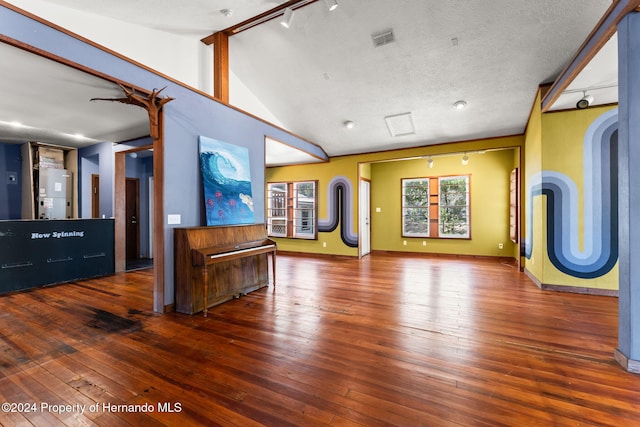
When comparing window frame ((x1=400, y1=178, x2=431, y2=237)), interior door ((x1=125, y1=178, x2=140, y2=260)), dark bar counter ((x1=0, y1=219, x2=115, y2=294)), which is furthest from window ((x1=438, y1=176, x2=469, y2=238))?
interior door ((x1=125, y1=178, x2=140, y2=260))

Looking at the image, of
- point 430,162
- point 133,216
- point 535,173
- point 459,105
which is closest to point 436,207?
point 430,162

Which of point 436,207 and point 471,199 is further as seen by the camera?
point 436,207

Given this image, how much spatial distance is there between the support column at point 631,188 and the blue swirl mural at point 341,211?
5.13 m

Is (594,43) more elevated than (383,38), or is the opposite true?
(383,38)

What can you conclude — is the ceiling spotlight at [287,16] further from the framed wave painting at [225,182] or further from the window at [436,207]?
the window at [436,207]

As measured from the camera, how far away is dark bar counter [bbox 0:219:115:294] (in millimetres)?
3994

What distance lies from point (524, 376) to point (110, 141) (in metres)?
7.38

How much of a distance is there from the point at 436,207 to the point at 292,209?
3.97 meters

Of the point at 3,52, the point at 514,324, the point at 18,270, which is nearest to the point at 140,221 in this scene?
the point at 18,270

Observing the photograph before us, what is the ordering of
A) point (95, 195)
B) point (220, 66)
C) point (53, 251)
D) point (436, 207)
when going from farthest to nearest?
point (436, 207), point (95, 195), point (53, 251), point (220, 66)

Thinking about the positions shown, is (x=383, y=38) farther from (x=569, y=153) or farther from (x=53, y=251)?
(x=53, y=251)

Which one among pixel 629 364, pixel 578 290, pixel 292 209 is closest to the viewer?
pixel 629 364

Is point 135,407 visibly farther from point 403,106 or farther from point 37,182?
point 37,182

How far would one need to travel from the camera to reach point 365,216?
7.68 m
